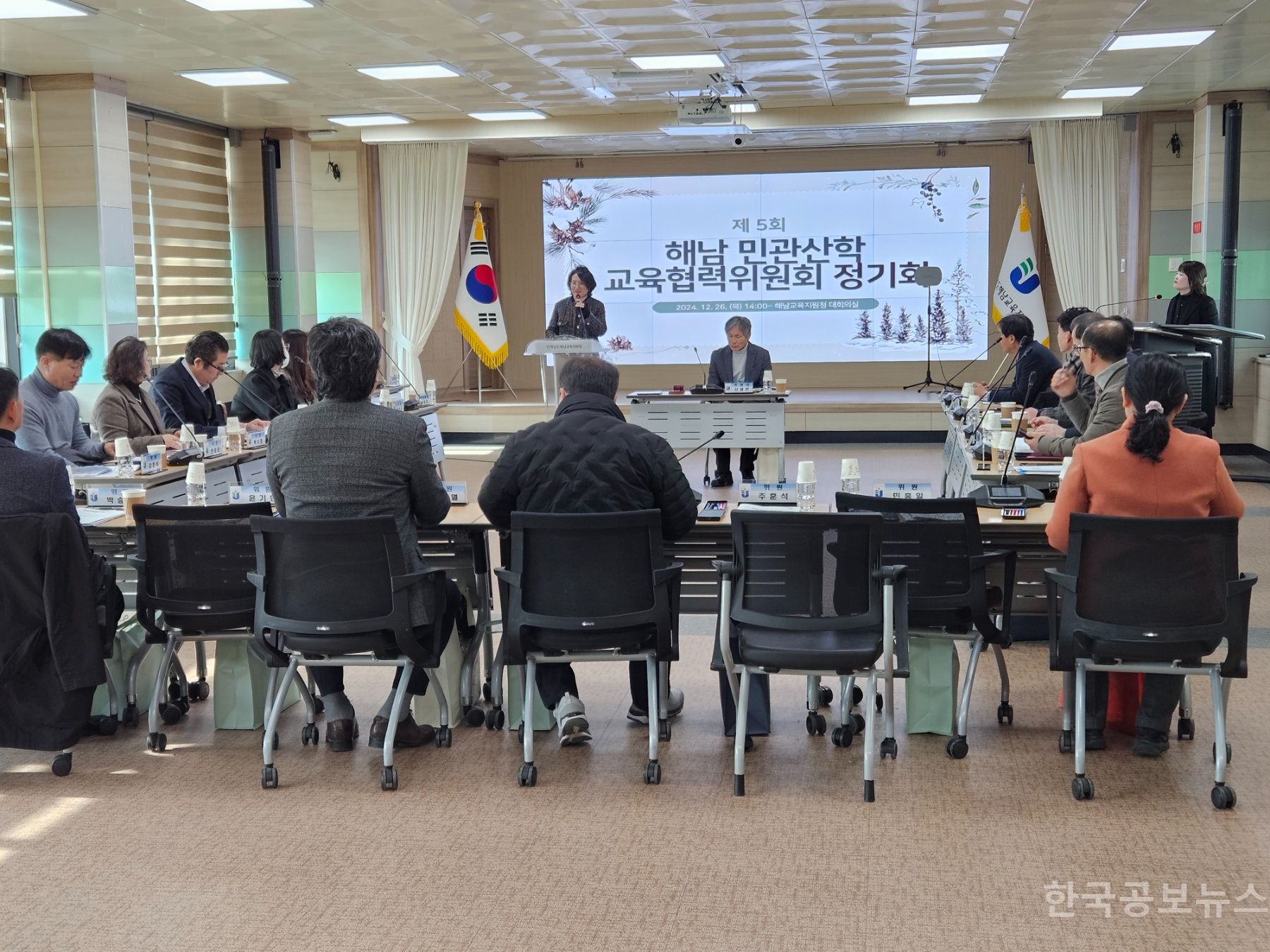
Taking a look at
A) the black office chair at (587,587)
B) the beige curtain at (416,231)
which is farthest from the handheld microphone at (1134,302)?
the black office chair at (587,587)

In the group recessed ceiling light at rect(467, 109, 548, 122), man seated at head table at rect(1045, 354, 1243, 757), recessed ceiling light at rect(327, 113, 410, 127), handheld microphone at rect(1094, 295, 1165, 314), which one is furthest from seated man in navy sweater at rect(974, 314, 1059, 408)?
recessed ceiling light at rect(327, 113, 410, 127)

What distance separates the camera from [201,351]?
6469mm

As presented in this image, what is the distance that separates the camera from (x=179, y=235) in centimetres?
1036

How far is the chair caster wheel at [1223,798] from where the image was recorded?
354 centimetres

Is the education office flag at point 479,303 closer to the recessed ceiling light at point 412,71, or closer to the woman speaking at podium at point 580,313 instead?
the woman speaking at podium at point 580,313

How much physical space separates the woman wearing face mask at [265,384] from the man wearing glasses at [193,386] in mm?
206

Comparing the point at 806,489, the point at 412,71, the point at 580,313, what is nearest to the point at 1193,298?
the point at 580,313

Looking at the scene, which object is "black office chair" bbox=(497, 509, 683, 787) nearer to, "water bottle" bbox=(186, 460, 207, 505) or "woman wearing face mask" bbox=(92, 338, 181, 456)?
"water bottle" bbox=(186, 460, 207, 505)

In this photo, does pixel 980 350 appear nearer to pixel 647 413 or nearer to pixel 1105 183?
pixel 1105 183

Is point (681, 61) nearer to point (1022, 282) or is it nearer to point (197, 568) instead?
point (1022, 282)

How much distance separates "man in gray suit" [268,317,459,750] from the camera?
12.6 ft

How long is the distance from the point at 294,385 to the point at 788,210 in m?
8.14

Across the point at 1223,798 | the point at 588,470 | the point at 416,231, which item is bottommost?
the point at 1223,798

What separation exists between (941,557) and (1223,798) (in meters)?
1.01
